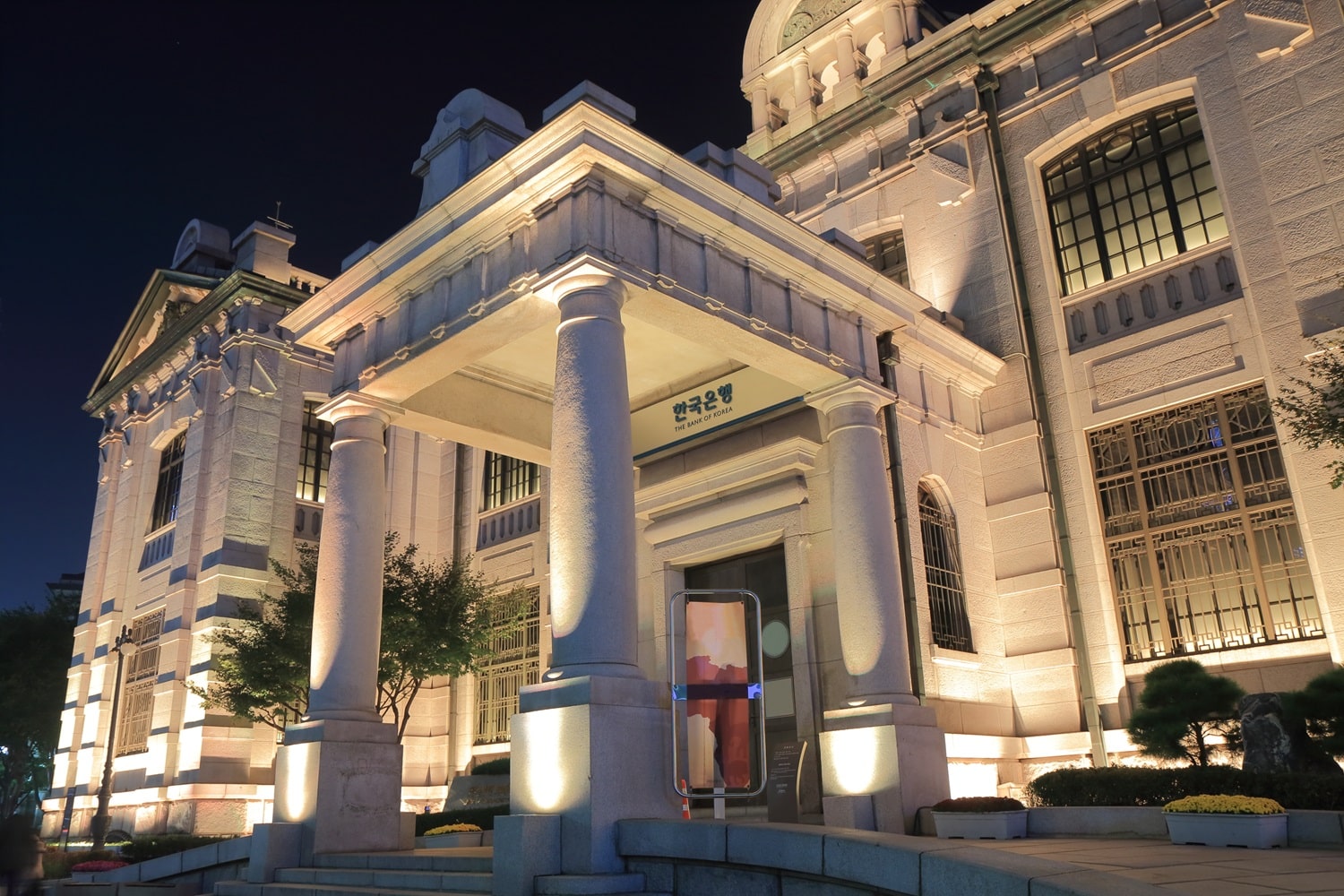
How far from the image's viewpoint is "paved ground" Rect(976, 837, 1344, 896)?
6.85 meters

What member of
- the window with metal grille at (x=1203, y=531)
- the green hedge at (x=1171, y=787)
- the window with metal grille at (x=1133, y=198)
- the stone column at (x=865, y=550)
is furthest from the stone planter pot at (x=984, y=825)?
the window with metal grille at (x=1133, y=198)

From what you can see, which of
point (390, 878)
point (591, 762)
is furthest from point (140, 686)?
point (591, 762)

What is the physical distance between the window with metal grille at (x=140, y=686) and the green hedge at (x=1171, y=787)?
27.9 meters

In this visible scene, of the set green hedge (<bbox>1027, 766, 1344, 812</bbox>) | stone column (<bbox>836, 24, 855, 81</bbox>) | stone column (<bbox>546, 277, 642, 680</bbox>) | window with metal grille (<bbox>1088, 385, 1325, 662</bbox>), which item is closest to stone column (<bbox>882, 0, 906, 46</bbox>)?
stone column (<bbox>836, 24, 855, 81</bbox>)

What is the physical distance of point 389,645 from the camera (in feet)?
80.7

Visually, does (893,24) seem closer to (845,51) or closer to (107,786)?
(845,51)

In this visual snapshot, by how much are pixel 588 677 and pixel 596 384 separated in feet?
11.9

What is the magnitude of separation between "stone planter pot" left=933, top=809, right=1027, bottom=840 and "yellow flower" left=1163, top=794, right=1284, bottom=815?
2489mm

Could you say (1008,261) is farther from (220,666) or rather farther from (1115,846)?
(220,666)

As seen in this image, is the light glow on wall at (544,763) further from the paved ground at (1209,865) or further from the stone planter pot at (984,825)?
the stone planter pot at (984,825)

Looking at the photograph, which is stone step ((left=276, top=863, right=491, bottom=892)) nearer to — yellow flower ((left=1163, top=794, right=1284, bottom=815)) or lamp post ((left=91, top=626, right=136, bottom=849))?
yellow flower ((left=1163, top=794, right=1284, bottom=815))

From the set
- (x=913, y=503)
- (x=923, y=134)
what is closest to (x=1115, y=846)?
(x=913, y=503)

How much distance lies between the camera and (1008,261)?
22.0 metres

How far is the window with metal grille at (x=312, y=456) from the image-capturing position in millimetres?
33562
